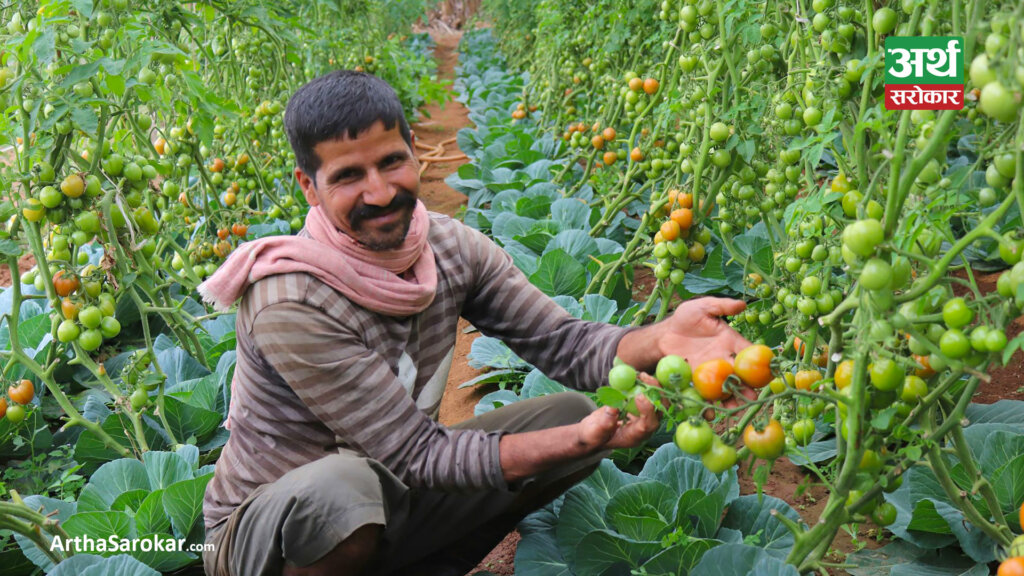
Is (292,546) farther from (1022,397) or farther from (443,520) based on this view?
(1022,397)

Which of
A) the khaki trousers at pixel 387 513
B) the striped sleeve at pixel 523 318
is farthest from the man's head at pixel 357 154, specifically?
the khaki trousers at pixel 387 513

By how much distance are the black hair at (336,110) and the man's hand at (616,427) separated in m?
0.82

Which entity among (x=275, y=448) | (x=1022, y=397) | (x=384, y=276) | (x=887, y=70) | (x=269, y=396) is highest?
(x=887, y=70)

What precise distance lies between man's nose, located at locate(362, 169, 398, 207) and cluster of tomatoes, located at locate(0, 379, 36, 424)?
144 cm

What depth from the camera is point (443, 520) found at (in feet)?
7.57

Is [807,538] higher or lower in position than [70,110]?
lower

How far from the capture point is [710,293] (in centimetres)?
384

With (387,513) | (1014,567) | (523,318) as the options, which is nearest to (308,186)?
(523,318)

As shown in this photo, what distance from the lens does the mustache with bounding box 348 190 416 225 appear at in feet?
6.88

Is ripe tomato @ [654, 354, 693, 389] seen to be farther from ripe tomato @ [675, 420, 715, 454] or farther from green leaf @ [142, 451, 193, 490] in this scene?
green leaf @ [142, 451, 193, 490]

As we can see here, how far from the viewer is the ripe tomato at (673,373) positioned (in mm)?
1585

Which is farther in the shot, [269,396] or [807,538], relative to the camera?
[269,396]

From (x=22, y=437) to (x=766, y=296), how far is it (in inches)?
93.3

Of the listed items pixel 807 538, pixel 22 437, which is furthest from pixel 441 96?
pixel 807 538
